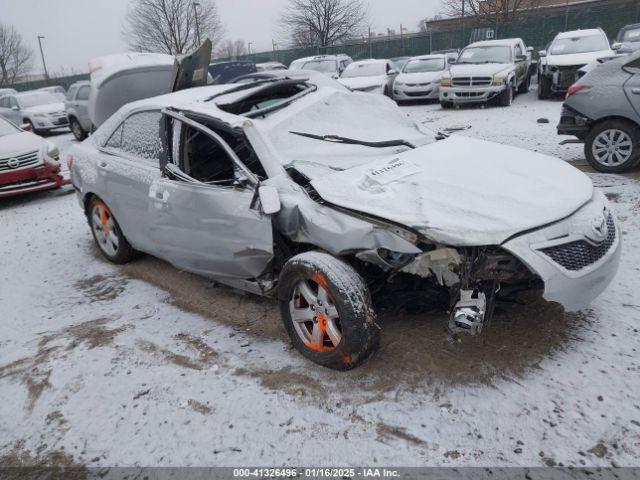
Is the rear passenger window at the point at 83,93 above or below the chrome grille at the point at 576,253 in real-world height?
above

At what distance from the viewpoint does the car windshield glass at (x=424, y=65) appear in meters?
15.0

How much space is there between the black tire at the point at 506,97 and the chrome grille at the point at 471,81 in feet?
1.74

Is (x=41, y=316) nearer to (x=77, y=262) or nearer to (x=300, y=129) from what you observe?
(x=77, y=262)

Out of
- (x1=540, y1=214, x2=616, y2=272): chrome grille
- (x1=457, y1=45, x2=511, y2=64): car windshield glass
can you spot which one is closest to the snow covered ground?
(x1=540, y1=214, x2=616, y2=272): chrome grille

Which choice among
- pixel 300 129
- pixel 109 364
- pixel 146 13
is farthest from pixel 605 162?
pixel 146 13

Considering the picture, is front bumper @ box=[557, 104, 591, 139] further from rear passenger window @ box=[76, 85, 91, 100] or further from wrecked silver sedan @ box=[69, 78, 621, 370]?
rear passenger window @ box=[76, 85, 91, 100]

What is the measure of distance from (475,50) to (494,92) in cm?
194

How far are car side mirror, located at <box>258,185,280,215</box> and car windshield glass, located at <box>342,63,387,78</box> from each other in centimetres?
1322

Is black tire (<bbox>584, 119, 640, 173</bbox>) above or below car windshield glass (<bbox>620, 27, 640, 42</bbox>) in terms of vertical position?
below

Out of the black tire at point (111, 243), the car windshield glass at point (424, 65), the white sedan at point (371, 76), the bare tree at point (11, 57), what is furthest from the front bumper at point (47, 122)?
the bare tree at point (11, 57)

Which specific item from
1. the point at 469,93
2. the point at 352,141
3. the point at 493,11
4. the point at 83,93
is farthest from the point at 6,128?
the point at 493,11

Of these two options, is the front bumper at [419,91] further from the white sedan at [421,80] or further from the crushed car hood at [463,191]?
the crushed car hood at [463,191]

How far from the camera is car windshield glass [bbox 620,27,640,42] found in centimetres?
1514

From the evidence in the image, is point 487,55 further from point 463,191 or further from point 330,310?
point 330,310
